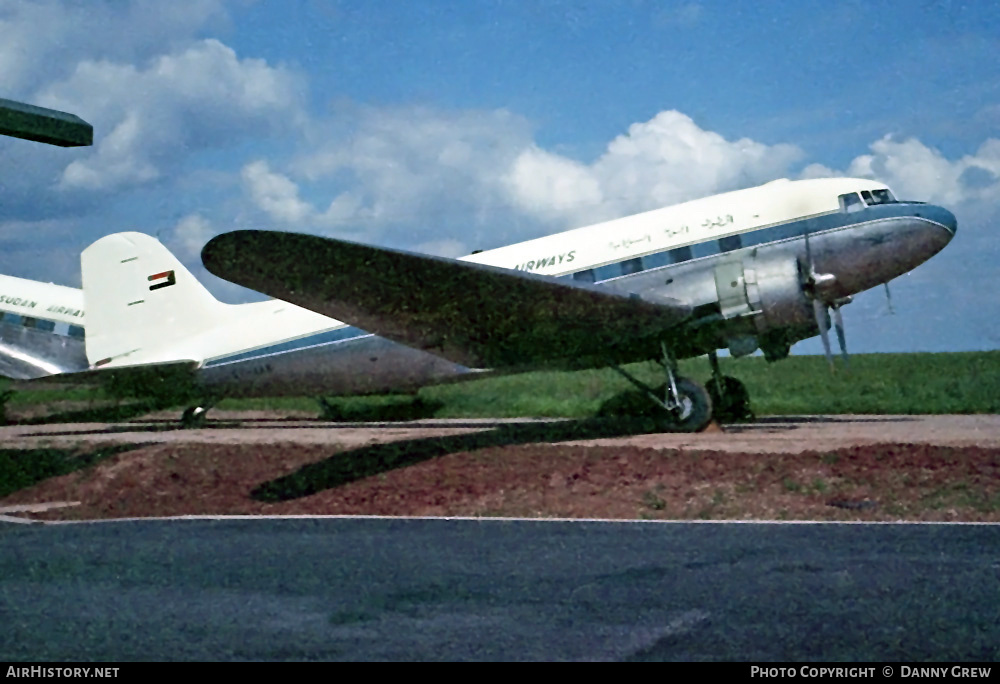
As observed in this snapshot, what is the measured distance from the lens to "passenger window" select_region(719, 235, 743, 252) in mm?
18859

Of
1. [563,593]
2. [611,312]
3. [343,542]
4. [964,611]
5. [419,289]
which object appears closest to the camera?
[964,611]

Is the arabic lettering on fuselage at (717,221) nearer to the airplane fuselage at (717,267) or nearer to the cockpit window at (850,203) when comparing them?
the airplane fuselage at (717,267)

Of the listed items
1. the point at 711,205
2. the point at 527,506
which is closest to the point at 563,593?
the point at 527,506

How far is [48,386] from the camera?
22.4 m

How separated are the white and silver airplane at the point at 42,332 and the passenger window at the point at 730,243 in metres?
19.8

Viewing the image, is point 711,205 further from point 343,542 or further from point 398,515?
point 343,542

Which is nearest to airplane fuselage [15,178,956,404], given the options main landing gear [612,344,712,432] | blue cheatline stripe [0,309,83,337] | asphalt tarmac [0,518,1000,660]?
main landing gear [612,344,712,432]

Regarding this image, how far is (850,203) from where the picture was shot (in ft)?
61.9

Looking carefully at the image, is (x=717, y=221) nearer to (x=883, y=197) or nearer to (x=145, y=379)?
(x=883, y=197)

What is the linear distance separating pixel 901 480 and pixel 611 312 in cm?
633

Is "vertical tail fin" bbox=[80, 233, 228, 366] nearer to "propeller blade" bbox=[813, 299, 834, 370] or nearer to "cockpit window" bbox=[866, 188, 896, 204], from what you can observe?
"propeller blade" bbox=[813, 299, 834, 370]

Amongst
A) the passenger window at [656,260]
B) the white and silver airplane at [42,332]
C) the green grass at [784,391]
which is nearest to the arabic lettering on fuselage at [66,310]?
the white and silver airplane at [42,332]
